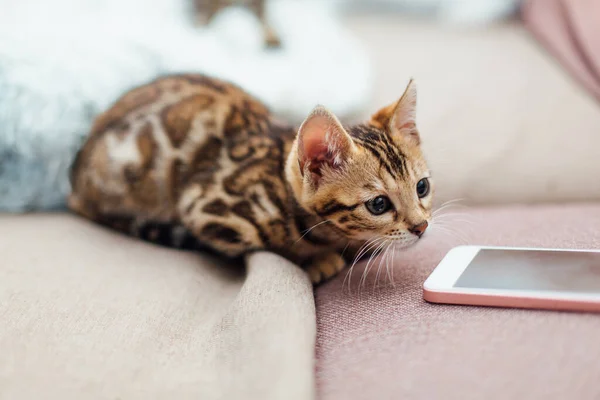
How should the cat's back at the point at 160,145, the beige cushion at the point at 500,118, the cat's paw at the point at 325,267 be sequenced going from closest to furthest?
the cat's paw at the point at 325,267 → the cat's back at the point at 160,145 → the beige cushion at the point at 500,118

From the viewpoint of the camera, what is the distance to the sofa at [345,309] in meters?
0.68

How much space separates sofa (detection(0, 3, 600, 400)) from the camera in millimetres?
681

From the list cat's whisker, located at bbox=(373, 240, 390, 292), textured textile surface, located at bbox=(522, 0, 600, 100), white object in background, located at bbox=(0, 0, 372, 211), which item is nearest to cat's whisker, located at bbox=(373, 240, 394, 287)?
cat's whisker, located at bbox=(373, 240, 390, 292)

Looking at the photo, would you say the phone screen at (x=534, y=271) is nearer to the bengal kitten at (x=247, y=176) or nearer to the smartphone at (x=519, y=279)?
the smartphone at (x=519, y=279)

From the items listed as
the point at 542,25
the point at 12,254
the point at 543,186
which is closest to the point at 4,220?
the point at 12,254

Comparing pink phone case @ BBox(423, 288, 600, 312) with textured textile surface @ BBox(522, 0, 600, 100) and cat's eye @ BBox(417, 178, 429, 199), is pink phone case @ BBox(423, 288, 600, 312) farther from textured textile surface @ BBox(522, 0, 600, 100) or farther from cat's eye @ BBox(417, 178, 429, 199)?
textured textile surface @ BBox(522, 0, 600, 100)

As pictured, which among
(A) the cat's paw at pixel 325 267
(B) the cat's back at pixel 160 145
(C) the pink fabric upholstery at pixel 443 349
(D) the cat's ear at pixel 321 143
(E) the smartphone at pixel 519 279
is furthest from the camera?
(B) the cat's back at pixel 160 145

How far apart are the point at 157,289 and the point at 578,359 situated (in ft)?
1.97

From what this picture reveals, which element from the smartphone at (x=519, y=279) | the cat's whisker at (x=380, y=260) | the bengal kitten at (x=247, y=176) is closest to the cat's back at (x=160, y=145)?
the bengal kitten at (x=247, y=176)

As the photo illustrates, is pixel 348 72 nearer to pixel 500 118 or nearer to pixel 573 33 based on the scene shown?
pixel 500 118

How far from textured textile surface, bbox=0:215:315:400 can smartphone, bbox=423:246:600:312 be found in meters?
0.20

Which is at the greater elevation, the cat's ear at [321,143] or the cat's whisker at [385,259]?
the cat's ear at [321,143]

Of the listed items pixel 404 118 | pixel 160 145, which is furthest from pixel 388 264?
pixel 160 145

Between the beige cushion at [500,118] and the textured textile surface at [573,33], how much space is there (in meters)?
0.03
